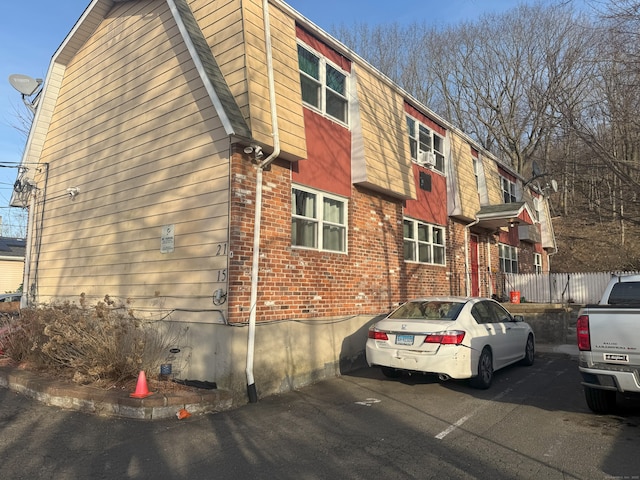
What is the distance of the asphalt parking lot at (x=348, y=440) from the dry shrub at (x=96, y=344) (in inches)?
29.6

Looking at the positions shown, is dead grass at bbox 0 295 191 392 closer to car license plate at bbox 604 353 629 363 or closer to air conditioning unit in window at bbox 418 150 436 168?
car license plate at bbox 604 353 629 363

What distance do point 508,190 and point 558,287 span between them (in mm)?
4736

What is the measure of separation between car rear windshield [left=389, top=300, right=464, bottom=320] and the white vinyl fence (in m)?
11.4

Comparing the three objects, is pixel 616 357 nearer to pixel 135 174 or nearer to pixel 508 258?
pixel 135 174

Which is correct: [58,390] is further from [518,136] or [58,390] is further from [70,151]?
[518,136]

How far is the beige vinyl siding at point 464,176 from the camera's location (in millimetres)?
14906

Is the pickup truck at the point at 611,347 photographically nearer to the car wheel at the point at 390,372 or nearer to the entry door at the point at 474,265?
the car wheel at the point at 390,372

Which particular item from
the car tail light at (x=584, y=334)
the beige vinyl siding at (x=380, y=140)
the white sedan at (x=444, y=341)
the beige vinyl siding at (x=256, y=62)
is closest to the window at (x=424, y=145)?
the beige vinyl siding at (x=380, y=140)

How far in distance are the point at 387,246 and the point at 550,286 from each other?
1065 cm

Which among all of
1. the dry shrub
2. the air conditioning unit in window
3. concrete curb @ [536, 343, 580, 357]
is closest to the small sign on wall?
the dry shrub

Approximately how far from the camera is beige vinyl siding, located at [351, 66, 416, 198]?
10.2 m

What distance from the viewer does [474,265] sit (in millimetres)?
16625

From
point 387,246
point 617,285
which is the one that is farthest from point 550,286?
point 617,285

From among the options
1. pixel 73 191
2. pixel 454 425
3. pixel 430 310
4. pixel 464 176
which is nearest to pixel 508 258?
pixel 464 176
